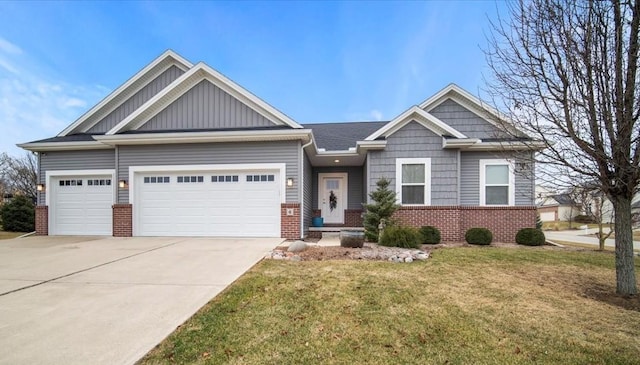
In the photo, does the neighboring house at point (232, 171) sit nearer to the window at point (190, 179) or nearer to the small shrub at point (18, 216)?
the window at point (190, 179)

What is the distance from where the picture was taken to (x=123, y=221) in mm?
10578

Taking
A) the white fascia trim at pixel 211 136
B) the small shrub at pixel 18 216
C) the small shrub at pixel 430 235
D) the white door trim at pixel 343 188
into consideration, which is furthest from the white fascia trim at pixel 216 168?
the small shrub at pixel 18 216

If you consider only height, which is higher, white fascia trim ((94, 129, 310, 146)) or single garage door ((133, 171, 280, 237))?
white fascia trim ((94, 129, 310, 146))

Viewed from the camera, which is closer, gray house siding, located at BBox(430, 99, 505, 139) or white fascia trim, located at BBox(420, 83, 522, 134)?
white fascia trim, located at BBox(420, 83, 522, 134)

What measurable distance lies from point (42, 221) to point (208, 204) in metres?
6.82

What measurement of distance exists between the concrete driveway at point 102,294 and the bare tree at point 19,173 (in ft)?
84.2

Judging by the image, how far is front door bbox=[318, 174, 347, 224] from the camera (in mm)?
13797

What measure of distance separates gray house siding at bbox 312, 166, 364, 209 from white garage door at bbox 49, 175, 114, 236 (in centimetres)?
821

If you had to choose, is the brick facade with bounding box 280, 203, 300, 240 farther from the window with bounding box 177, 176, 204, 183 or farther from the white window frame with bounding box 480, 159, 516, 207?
the white window frame with bounding box 480, 159, 516, 207

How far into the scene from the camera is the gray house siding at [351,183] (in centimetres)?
1368

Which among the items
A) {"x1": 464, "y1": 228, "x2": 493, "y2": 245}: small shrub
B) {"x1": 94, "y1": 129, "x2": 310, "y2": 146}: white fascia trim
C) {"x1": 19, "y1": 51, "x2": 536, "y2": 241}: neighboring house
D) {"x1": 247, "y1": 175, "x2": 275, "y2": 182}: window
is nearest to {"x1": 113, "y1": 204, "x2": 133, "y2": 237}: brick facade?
{"x1": 19, "y1": 51, "x2": 536, "y2": 241}: neighboring house

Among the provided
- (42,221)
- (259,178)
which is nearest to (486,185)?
(259,178)

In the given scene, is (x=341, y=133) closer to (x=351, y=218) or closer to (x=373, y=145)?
(x=351, y=218)

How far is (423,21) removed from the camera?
1281 centimetres
